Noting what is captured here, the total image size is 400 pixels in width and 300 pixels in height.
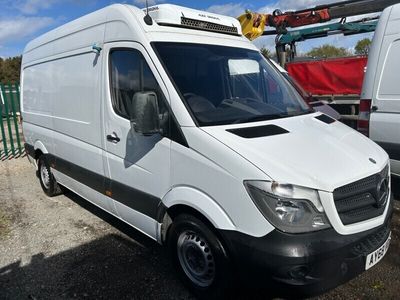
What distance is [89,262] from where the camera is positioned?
4.20 m

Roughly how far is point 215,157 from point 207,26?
1.76 metres

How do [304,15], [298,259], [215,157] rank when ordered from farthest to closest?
[304,15]
[215,157]
[298,259]

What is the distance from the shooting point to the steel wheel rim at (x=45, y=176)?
645 centimetres

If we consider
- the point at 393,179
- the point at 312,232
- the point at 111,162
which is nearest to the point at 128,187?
the point at 111,162

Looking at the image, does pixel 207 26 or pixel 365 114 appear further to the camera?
pixel 365 114

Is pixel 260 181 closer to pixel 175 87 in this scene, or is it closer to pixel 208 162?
pixel 208 162

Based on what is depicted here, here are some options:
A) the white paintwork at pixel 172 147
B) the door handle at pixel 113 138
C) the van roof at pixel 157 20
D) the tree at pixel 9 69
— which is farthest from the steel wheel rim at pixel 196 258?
the tree at pixel 9 69

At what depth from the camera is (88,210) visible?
587 centimetres

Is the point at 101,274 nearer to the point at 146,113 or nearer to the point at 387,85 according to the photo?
the point at 146,113

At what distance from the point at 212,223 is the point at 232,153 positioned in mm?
567

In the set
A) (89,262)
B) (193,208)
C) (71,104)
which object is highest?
(71,104)

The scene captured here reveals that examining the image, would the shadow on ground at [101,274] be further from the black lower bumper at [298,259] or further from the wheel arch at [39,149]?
the wheel arch at [39,149]

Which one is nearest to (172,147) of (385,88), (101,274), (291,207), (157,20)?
(291,207)

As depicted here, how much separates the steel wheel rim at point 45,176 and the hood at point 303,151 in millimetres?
4240
